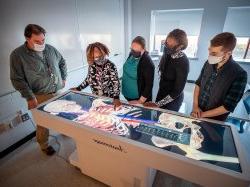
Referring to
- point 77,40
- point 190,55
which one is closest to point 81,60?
point 77,40

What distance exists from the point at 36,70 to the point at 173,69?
1437mm

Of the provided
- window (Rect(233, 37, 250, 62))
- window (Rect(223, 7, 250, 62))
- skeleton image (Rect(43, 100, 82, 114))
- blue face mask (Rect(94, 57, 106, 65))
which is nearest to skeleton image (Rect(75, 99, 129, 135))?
skeleton image (Rect(43, 100, 82, 114))

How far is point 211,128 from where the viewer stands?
119 centimetres

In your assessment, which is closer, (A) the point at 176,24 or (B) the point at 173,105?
(B) the point at 173,105

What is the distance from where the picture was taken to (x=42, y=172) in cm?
188

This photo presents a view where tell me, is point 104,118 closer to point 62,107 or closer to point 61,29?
point 62,107

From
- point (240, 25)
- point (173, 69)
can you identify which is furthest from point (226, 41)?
point (240, 25)

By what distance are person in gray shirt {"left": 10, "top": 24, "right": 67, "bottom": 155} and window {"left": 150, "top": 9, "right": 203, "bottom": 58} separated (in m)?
3.30

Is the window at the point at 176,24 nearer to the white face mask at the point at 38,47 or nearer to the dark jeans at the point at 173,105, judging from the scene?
the dark jeans at the point at 173,105

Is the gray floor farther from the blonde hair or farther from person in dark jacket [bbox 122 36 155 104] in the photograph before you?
the blonde hair

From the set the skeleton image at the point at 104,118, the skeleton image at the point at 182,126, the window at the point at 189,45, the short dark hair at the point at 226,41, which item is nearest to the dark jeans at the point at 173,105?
the skeleton image at the point at 182,126

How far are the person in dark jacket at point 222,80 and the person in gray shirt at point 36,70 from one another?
5.25 ft

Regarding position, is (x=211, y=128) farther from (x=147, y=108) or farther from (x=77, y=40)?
(x=77, y=40)

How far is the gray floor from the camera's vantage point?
68.6 inches
